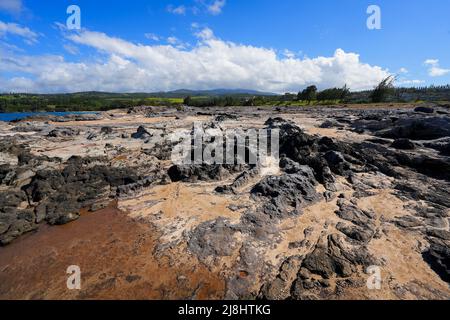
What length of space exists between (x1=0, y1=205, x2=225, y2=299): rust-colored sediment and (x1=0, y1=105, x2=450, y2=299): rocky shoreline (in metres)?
0.39

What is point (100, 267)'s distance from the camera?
21.8ft

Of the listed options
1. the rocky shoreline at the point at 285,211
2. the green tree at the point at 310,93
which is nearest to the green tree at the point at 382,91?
the green tree at the point at 310,93

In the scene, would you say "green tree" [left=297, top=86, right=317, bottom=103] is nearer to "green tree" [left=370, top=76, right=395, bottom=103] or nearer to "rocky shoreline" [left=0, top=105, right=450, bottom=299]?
"green tree" [left=370, top=76, right=395, bottom=103]

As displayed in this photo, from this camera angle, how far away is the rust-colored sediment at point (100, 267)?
5828 millimetres

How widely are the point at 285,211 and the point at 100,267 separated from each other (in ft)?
22.1

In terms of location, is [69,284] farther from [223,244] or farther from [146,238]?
[223,244]

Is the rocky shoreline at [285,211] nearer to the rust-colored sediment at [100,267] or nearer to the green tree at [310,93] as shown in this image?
the rust-colored sediment at [100,267]

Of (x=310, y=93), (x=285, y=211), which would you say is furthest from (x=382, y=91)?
(x=285, y=211)

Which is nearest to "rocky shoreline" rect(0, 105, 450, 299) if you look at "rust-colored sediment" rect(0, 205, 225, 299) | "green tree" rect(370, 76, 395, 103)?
"rust-colored sediment" rect(0, 205, 225, 299)

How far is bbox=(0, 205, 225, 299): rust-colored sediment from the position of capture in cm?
583

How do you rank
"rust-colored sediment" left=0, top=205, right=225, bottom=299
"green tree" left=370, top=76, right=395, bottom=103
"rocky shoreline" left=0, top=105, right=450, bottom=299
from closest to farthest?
1. "rust-colored sediment" left=0, top=205, right=225, bottom=299
2. "rocky shoreline" left=0, top=105, right=450, bottom=299
3. "green tree" left=370, top=76, right=395, bottom=103

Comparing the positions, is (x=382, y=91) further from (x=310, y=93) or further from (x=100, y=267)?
(x=100, y=267)

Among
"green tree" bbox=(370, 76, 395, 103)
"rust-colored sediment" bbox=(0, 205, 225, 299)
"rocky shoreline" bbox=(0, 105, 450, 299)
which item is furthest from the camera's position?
"green tree" bbox=(370, 76, 395, 103)
